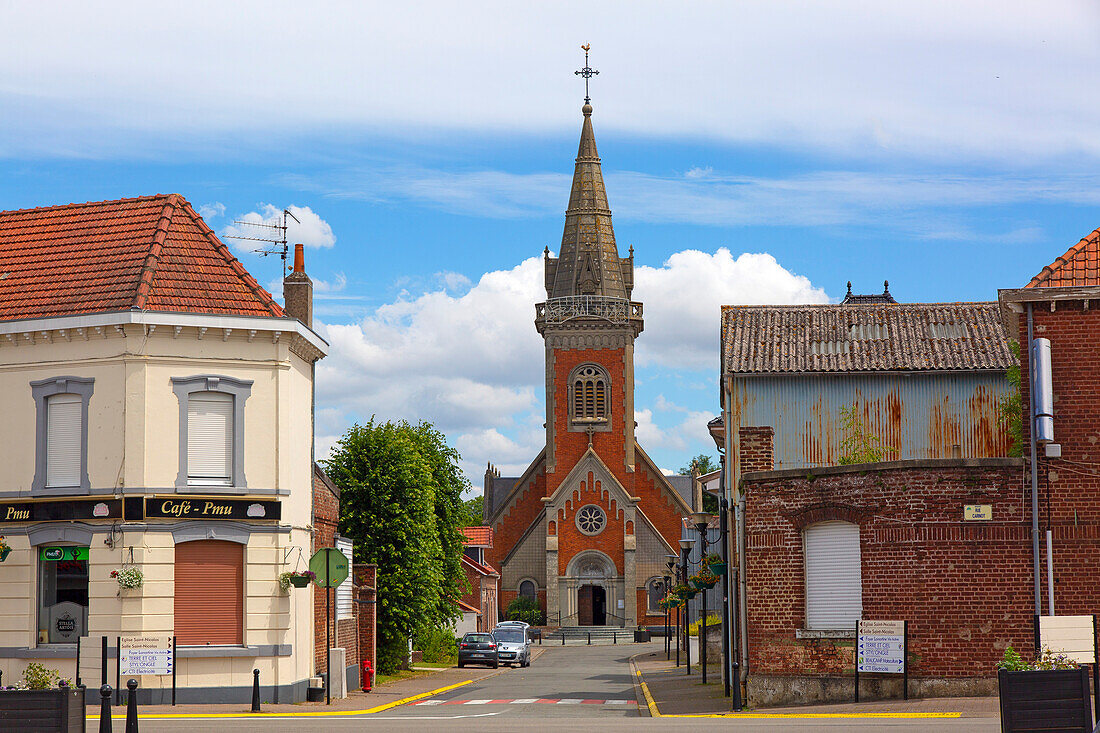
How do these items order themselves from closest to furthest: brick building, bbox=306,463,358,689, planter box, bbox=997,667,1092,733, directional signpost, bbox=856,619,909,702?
1. planter box, bbox=997,667,1092,733
2. directional signpost, bbox=856,619,909,702
3. brick building, bbox=306,463,358,689

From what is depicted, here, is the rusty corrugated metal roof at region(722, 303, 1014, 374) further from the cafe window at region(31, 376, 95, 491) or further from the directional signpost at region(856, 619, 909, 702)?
the cafe window at region(31, 376, 95, 491)

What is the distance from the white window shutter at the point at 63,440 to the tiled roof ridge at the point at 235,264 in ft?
Result: 13.0

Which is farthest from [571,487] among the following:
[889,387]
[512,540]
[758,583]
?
[758,583]

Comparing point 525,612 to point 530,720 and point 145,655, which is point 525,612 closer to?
point 145,655

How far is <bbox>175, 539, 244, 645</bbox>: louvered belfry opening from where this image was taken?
24656mm

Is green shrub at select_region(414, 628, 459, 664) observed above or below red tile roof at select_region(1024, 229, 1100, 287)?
below

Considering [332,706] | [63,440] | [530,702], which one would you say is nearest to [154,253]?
[63,440]

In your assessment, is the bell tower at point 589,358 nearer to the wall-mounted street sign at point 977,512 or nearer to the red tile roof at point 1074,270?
the red tile roof at point 1074,270

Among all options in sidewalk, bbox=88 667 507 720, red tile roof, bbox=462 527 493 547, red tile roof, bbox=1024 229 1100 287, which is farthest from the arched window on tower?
red tile roof, bbox=1024 229 1100 287

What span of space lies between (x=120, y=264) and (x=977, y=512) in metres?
16.8

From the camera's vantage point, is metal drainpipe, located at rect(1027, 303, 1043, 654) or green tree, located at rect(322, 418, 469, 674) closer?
metal drainpipe, located at rect(1027, 303, 1043, 654)

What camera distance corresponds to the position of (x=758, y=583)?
22.8m

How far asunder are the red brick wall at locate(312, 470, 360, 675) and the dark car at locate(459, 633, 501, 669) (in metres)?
17.5

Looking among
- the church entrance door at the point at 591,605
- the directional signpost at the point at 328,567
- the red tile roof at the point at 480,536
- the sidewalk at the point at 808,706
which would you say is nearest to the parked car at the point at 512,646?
the sidewalk at the point at 808,706
